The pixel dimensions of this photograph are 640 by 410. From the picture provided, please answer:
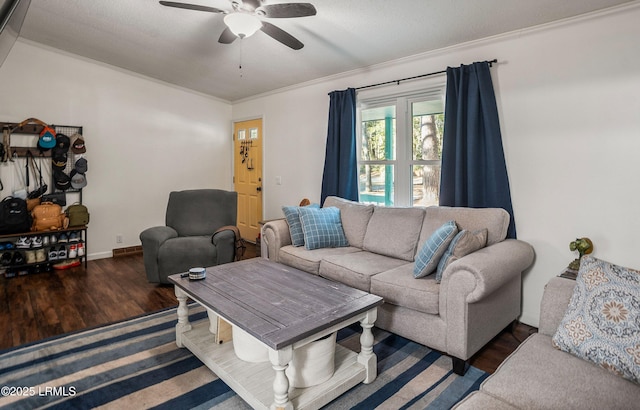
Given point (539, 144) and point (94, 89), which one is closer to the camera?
point (539, 144)

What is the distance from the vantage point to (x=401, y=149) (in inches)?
145

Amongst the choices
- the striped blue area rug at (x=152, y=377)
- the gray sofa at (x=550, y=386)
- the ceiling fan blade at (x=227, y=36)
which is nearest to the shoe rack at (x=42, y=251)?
the striped blue area rug at (x=152, y=377)

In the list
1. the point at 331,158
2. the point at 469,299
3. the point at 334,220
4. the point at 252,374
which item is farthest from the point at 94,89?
the point at 469,299

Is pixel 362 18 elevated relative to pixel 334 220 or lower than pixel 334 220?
elevated

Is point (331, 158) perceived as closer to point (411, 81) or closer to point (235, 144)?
point (411, 81)

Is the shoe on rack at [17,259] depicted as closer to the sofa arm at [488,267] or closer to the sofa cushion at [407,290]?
the sofa cushion at [407,290]

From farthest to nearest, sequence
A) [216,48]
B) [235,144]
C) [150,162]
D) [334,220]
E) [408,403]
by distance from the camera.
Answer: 1. [235,144]
2. [150,162]
3. [216,48]
4. [334,220]
5. [408,403]

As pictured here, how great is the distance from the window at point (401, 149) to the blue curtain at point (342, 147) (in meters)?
0.16

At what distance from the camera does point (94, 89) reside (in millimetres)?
4594

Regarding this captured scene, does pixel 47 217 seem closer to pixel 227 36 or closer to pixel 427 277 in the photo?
pixel 227 36

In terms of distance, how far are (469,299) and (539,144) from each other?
153cm

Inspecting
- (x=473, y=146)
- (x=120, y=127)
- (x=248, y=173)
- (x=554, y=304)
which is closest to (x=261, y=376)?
(x=554, y=304)

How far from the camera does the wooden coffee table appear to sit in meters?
1.61

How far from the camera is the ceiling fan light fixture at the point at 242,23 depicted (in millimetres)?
2395
